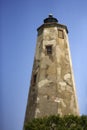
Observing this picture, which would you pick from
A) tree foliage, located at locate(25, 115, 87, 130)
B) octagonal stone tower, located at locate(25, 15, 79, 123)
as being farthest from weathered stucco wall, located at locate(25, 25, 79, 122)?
tree foliage, located at locate(25, 115, 87, 130)

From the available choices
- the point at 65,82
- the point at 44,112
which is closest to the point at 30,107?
the point at 44,112

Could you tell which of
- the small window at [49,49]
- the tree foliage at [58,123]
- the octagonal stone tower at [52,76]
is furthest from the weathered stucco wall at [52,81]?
the tree foliage at [58,123]

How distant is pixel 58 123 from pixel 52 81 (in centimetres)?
597

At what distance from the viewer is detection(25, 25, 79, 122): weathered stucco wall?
920 inches

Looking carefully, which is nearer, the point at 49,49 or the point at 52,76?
the point at 52,76

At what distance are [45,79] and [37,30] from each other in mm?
5132

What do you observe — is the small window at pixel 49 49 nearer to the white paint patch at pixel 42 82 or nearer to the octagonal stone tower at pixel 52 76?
the octagonal stone tower at pixel 52 76

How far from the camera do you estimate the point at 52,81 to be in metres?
24.2

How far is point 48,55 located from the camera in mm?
25578

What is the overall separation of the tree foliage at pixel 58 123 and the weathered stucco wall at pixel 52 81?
4142 mm

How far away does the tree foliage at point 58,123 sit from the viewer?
18.2 metres

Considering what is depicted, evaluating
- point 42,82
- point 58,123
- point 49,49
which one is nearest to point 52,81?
point 42,82

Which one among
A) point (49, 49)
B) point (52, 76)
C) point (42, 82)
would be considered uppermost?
point (49, 49)

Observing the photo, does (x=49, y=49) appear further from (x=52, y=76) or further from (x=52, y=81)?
(x=52, y=81)
